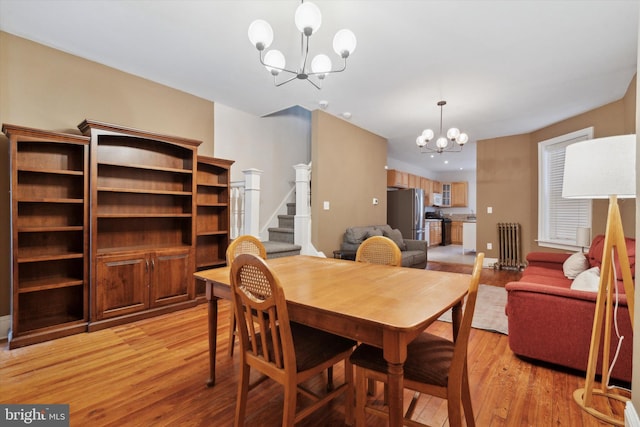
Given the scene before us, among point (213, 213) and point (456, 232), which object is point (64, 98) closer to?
point (213, 213)

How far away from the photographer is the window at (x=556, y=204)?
470 centimetres

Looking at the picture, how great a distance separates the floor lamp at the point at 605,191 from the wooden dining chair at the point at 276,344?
4.73 ft

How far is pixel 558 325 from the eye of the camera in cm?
209

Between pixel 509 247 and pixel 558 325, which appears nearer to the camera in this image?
pixel 558 325

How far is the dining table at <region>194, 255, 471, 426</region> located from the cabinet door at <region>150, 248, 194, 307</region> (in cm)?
156

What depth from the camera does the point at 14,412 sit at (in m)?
1.64

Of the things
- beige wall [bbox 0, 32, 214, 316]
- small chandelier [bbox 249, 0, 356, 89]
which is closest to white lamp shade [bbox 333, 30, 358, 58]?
small chandelier [bbox 249, 0, 356, 89]

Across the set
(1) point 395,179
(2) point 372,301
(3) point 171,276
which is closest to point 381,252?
(2) point 372,301

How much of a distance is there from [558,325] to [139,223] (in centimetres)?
394

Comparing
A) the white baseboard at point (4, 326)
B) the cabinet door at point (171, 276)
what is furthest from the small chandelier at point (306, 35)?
the white baseboard at point (4, 326)

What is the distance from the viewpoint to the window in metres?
4.70

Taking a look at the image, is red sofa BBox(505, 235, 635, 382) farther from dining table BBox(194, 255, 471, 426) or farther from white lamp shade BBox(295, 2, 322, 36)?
white lamp shade BBox(295, 2, 322, 36)

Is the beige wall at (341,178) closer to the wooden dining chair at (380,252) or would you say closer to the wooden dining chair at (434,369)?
the wooden dining chair at (380,252)

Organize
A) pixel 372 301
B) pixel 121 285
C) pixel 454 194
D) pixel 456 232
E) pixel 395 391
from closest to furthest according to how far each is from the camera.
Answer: pixel 395 391, pixel 372 301, pixel 121 285, pixel 456 232, pixel 454 194
